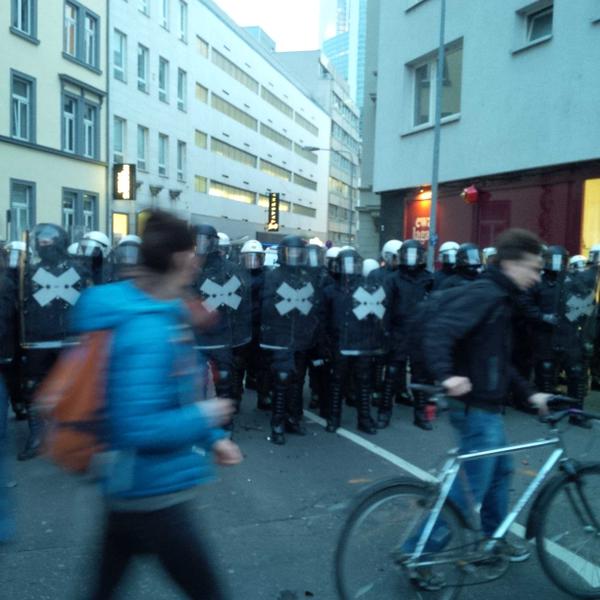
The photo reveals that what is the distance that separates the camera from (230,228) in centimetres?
4800

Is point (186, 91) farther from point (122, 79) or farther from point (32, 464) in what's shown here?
point (32, 464)

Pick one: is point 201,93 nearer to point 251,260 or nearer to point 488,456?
point 251,260

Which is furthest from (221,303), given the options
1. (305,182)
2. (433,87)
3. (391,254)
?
(305,182)

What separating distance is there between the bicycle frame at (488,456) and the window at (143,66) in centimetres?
3264

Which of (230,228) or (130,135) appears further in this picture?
(230,228)

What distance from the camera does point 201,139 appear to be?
42562mm

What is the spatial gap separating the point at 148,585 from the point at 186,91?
38.6m

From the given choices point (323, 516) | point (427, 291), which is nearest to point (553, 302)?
point (427, 291)

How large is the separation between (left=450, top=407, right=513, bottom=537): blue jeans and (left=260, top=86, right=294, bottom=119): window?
55246 millimetres

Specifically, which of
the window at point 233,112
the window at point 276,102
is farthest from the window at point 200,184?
the window at point 276,102

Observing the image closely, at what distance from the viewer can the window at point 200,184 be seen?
4184cm

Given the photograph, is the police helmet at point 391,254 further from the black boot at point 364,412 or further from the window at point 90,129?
the window at point 90,129

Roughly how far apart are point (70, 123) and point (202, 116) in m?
15.8

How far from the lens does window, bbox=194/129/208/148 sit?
137ft
